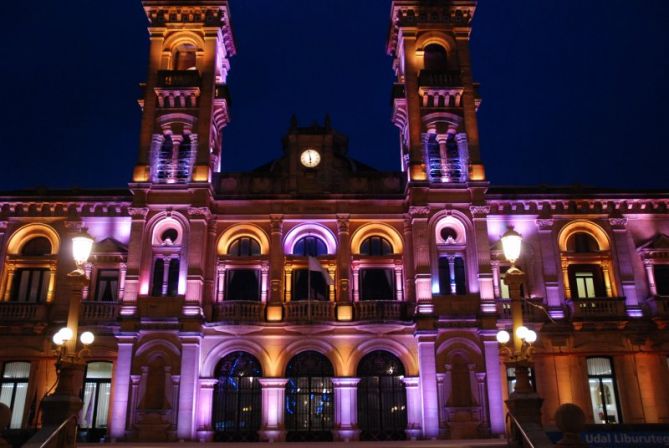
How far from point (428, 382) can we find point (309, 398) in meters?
6.03

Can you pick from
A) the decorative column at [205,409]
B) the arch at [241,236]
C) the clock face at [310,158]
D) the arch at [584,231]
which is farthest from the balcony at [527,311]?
the decorative column at [205,409]

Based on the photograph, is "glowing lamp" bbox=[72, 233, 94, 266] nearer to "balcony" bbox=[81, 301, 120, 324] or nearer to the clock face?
"balcony" bbox=[81, 301, 120, 324]

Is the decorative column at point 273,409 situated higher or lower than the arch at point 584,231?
lower

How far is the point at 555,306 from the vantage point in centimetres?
3450

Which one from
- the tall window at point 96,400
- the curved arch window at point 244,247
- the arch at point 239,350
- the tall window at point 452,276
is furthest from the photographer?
the curved arch window at point 244,247

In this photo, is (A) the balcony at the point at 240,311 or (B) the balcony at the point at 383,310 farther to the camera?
(B) the balcony at the point at 383,310

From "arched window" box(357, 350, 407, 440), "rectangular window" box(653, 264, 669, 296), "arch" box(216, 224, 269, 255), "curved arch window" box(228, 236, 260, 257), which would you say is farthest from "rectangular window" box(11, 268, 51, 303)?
"rectangular window" box(653, 264, 669, 296)

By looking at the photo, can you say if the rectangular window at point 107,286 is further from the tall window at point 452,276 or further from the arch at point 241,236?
the tall window at point 452,276

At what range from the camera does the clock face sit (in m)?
36.8

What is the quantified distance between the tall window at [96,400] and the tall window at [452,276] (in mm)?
17714

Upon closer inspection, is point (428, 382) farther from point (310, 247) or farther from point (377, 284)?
point (310, 247)

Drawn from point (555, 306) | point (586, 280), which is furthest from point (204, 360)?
point (586, 280)

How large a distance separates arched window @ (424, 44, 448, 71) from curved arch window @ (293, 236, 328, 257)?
40.9 feet

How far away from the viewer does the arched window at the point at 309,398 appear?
106ft
